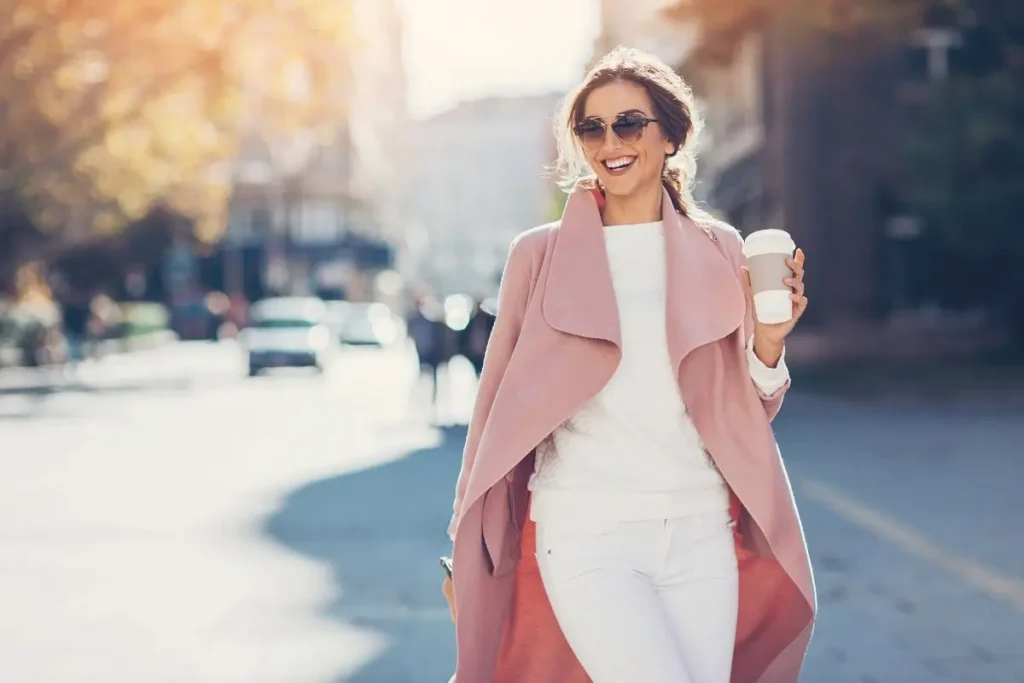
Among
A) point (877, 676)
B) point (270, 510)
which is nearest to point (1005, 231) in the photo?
→ point (270, 510)

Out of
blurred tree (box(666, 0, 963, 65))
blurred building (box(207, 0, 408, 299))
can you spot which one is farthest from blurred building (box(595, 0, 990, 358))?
blurred building (box(207, 0, 408, 299))

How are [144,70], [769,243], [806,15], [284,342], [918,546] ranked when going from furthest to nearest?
[284,342]
[144,70]
[806,15]
[918,546]
[769,243]

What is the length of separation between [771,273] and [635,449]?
42 cm

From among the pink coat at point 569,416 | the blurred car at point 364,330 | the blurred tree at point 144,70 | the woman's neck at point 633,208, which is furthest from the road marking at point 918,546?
the blurred car at point 364,330

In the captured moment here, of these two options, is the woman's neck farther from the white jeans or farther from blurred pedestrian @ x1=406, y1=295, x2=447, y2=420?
blurred pedestrian @ x1=406, y1=295, x2=447, y2=420

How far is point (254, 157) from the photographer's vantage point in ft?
288

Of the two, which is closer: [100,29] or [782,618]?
[782,618]

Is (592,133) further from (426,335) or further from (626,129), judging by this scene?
(426,335)

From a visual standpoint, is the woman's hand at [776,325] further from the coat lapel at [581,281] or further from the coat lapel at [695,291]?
the coat lapel at [581,281]

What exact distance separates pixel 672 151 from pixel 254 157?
8605 cm

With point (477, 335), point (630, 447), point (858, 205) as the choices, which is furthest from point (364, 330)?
point (630, 447)

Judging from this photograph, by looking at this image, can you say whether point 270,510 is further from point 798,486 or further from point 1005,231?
point 1005,231

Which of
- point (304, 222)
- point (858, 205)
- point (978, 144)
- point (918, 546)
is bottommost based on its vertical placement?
point (304, 222)

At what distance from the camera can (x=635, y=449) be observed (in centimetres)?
309
